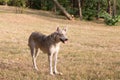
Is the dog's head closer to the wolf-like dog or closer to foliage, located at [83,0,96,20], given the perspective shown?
the wolf-like dog

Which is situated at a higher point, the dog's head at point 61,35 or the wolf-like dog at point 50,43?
the dog's head at point 61,35

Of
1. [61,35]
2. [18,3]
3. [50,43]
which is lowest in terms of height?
[18,3]

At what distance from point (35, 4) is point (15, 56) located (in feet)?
145

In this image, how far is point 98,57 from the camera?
1255 centimetres

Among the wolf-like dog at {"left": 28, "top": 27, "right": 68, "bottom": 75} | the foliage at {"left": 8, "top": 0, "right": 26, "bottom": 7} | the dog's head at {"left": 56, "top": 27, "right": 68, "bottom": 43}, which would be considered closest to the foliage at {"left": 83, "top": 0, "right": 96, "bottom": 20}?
the foliage at {"left": 8, "top": 0, "right": 26, "bottom": 7}

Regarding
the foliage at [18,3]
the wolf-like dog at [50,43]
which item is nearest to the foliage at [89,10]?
the foliage at [18,3]

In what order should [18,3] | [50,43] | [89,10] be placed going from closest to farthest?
[50,43]
[89,10]
[18,3]

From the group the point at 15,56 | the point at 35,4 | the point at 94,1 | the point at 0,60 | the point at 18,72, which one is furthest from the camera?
the point at 35,4

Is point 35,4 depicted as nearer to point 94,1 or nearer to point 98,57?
point 94,1

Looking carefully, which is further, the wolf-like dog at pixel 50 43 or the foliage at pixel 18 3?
the foliage at pixel 18 3

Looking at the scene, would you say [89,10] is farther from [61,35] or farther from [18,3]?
[61,35]

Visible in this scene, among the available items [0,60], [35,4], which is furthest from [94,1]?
[0,60]

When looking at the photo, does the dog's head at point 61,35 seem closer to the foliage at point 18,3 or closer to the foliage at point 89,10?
the foliage at point 89,10

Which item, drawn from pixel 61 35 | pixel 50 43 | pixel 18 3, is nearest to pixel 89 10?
pixel 18 3
